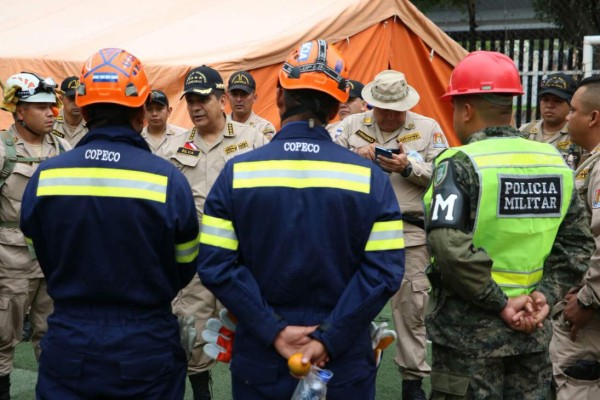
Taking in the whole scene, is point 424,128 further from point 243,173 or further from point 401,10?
point 401,10

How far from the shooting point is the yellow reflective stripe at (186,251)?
3213 mm

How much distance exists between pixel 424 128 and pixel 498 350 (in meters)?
2.92

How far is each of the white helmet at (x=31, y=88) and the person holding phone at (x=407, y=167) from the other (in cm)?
224

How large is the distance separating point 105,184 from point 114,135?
0.22m

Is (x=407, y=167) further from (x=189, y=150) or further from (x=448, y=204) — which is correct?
(x=448, y=204)

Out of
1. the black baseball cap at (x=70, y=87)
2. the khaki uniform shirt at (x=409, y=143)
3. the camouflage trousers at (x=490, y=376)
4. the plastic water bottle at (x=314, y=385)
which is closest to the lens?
the plastic water bottle at (x=314, y=385)

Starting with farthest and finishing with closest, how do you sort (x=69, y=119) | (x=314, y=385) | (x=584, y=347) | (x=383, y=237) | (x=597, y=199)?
(x=69, y=119) → (x=584, y=347) → (x=597, y=199) → (x=383, y=237) → (x=314, y=385)

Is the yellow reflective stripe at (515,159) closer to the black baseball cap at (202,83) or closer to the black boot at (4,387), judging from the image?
the black baseball cap at (202,83)

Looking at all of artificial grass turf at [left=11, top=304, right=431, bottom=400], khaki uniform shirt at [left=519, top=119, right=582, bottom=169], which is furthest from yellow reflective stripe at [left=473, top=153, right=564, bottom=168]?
khaki uniform shirt at [left=519, top=119, right=582, bottom=169]

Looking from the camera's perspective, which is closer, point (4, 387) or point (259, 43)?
point (4, 387)

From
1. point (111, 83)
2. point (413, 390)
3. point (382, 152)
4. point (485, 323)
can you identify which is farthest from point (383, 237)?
point (413, 390)

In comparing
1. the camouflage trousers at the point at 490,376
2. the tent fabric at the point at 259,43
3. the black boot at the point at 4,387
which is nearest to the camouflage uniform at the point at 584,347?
the camouflage trousers at the point at 490,376

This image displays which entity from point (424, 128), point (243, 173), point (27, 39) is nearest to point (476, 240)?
point (243, 173)

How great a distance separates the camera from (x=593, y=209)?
411 centimetres
